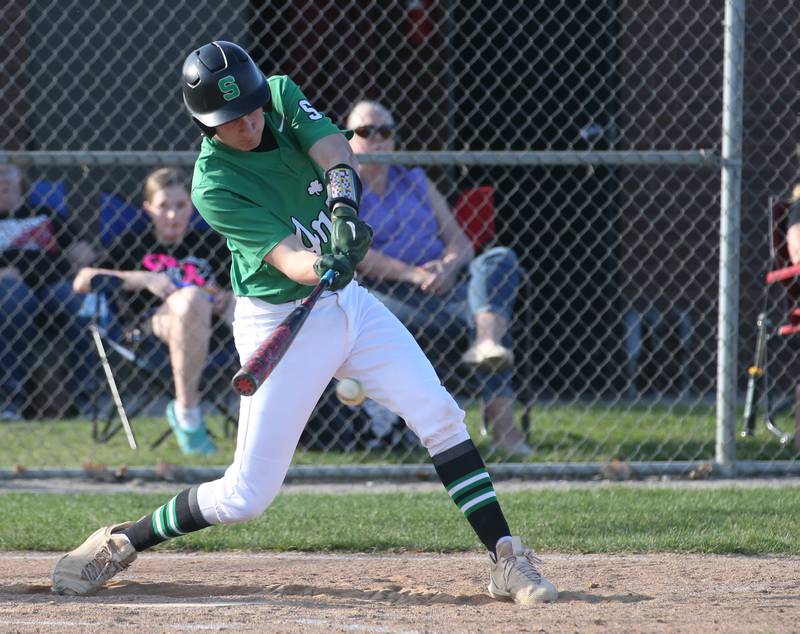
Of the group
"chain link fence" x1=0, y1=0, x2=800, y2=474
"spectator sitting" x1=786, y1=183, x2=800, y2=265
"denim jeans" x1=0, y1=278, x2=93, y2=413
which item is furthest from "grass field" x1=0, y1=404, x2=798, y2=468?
"spectator sitting" x1=786, y1=183, x2=800, y2=265

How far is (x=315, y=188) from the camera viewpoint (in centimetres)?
396

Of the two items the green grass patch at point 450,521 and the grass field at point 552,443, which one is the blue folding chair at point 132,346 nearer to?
the grass field at point 552,443

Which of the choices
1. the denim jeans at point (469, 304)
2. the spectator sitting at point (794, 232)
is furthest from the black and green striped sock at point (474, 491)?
the spectator sitting at point (794, 232)

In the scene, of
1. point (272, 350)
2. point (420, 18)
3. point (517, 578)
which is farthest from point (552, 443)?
point (272, 350)

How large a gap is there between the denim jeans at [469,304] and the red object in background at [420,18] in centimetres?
290

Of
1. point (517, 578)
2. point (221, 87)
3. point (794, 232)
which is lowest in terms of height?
point (517, 578)

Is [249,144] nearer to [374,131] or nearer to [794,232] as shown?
[374,131]

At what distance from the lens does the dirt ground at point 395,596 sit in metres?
3.44

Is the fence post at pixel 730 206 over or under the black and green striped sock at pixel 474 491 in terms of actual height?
over

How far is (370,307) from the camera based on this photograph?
3.97 metres

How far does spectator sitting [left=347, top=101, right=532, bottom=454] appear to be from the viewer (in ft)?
20.7

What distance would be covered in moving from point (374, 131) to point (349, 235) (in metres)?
2.87

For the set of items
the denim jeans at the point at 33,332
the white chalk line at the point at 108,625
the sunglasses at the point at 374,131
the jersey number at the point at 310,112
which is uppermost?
the jersey number at the point at 310,112

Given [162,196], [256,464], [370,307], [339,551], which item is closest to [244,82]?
[370,307]
